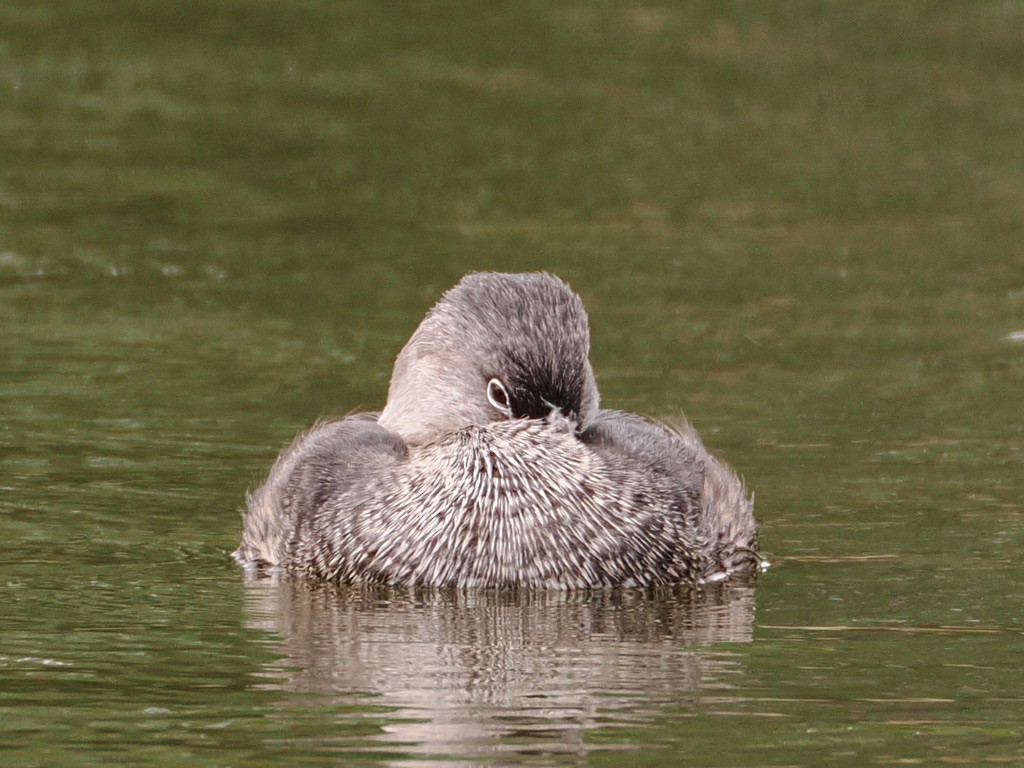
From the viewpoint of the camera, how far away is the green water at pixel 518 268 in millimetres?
8164

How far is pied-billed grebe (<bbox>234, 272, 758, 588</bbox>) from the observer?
33.3ft

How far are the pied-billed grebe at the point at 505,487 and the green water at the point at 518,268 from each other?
226 millimetres

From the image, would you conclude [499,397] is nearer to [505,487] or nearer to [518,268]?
[505,487]

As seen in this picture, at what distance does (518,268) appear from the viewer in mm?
16469

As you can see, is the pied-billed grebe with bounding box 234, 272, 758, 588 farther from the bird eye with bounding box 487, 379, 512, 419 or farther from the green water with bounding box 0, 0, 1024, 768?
the green water with bounding box 0, 0, 1024, 768

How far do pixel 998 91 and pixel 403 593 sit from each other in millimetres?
13238

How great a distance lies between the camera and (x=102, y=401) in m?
13.6

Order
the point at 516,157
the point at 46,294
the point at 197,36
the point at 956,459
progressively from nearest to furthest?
the point at 956,459
the point at 46,294
the point at 516,157
the point at 197,36

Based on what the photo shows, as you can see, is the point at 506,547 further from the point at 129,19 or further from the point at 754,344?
the point at 129,19

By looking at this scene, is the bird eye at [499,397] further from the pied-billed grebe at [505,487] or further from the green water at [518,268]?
the green water at [518,268]

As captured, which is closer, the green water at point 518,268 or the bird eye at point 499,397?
the green water at point 518,268

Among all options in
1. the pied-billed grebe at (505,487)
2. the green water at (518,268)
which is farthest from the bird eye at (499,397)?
the green water at (518,268)

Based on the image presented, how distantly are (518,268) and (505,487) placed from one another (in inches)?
250

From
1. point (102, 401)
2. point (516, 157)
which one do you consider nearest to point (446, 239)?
point (516, 157)
